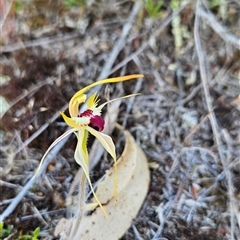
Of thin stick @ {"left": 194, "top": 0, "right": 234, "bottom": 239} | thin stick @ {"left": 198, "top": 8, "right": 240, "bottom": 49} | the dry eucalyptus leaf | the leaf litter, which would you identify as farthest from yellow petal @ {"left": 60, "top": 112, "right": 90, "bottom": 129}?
thin stick @ {"left": 198, "top": 8, "right": 240, "bottom": 49}

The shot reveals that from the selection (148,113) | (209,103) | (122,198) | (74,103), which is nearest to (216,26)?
(209,103)

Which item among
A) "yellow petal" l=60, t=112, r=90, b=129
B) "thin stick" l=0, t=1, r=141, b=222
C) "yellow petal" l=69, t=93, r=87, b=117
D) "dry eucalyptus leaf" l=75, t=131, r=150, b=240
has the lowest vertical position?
"dry eucalyptus leaf" l=75, t=131, r=150, b=240

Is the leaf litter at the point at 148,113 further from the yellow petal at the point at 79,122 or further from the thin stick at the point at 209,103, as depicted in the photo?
the yellow petal at the point at 79,122

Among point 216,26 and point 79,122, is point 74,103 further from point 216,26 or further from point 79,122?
point 216,26

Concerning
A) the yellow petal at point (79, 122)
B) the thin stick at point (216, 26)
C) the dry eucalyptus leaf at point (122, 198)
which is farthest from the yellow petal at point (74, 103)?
the thin stick at point (216, 26)

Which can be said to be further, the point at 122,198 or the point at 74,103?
the point at 122,198

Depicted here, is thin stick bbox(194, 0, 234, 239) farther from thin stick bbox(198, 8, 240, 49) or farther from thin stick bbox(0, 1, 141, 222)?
thin stick bbox(0, 1, 141, 222)

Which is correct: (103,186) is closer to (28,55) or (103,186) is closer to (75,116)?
(75,116)

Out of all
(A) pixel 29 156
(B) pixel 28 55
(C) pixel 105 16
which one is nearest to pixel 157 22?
(C) pixel 105 16
